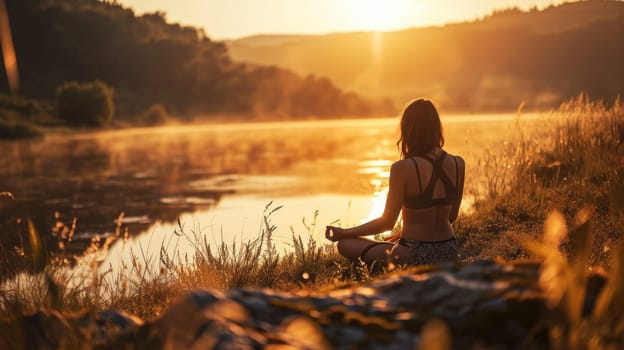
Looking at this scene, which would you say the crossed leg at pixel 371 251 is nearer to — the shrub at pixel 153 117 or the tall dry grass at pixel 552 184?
the tall dry grass at pixel 552 184

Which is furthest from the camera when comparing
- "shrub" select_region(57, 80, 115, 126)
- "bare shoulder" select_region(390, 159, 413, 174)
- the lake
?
"shrub" select_region(57, 80, 115, 126)

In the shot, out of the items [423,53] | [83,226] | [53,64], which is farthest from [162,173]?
[423,53]

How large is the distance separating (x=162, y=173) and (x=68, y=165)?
373 centimetres

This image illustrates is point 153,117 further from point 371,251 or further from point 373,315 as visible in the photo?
point 373,315

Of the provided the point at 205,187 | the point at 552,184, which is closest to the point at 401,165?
the point at 552,184

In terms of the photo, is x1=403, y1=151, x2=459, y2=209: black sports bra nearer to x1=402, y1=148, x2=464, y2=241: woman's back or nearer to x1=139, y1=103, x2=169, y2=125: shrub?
x1=402, y1=148, x2=464, y2=241: woman's back

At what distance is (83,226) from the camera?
9641mm

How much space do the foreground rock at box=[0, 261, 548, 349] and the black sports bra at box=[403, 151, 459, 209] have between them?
2463 mm

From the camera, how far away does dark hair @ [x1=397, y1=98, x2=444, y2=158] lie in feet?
14.9

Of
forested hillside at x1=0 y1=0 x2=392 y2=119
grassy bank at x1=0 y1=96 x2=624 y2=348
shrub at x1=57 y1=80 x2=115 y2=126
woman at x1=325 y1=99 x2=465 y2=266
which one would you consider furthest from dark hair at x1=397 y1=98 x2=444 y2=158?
forested hillside at x1=0 y1=0 x2=392 y2=119

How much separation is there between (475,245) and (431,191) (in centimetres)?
191

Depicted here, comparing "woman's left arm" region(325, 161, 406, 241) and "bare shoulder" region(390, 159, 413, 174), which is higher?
"bare shoulder" region(390, 159, 413, 174)

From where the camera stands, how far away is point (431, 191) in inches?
181

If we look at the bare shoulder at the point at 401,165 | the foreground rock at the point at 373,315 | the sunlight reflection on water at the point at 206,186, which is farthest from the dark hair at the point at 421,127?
the foreground rock at the point at 373,315
